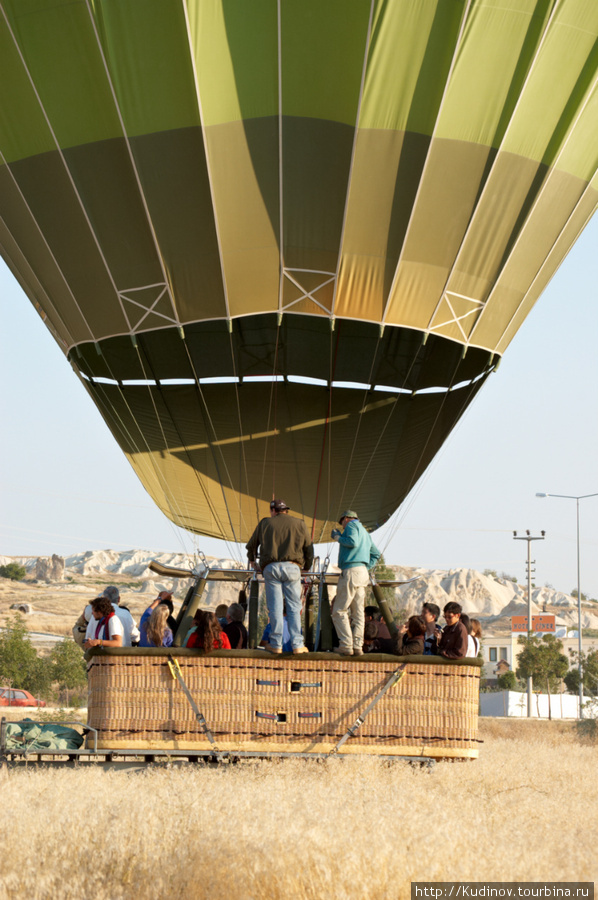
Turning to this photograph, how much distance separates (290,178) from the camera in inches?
475

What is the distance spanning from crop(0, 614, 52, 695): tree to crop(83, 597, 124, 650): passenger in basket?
51405 mm

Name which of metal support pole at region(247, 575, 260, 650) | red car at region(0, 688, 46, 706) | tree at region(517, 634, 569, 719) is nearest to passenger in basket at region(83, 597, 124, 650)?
metal support pole at region(247, 575, 260, 650)

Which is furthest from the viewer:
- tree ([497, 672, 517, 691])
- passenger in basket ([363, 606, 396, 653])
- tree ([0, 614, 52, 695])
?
tree ([497, 672, 517, 691])

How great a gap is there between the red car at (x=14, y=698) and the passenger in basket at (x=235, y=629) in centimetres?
3306

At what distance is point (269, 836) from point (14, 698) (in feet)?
127

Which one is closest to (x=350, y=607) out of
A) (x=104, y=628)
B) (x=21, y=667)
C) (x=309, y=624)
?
(x=309, y=624)

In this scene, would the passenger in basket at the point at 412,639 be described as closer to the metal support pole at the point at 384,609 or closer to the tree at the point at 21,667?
the metal support pole at the point at 384,609

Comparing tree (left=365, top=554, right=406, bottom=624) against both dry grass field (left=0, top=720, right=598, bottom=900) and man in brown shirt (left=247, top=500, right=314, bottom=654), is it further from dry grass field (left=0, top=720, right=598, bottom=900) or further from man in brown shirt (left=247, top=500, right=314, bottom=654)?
dry grass field (left=0, top=720, right=598, bottom=900)

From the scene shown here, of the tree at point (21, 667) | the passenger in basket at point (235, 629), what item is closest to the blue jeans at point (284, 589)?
the passenger in basket at point (235, 629)

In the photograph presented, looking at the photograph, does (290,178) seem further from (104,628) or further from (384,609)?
(104,628)

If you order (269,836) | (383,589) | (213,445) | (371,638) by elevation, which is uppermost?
(213,445)

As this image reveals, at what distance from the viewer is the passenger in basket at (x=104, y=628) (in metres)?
8.70

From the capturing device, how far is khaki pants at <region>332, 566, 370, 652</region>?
868cm

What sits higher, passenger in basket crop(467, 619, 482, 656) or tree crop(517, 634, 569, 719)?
passenger in basket crop(467, 619, 482, 656)
